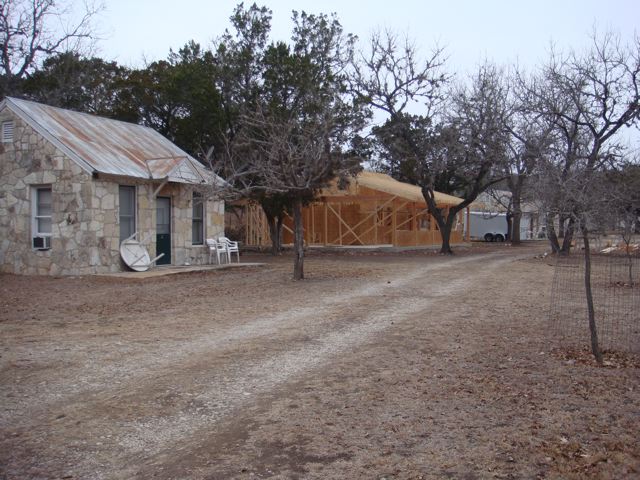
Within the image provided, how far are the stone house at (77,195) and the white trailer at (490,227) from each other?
100 feet

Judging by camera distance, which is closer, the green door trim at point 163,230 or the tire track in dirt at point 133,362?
the tire track in dirt at point 133,362

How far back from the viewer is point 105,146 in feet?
59.6

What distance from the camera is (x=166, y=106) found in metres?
28.0

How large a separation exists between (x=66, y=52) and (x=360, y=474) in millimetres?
28059

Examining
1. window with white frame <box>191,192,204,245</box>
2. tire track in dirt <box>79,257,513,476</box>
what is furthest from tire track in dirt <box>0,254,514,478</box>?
window with white frame <box>191,192,204,245</box>

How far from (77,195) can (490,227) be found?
34.8 meters

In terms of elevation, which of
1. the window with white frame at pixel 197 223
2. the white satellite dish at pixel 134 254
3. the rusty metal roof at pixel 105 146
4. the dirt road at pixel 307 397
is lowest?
the dirt road at pixel 307 397

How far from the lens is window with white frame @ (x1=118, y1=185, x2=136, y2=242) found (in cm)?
1741

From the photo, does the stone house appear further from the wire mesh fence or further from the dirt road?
the wire mesh fence

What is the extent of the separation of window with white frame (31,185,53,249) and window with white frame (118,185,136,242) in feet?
5.98

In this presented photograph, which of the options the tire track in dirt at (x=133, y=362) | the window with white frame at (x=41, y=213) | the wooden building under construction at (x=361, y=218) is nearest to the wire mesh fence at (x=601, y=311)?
the tire track in dirt at (x=133, y=362)

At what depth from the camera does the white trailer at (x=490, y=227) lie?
45.5m

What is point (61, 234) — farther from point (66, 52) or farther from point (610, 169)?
point (610, 169)

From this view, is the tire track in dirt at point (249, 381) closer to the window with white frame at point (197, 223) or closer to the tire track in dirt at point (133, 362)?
the tire track in dirt at point (133, 362)
